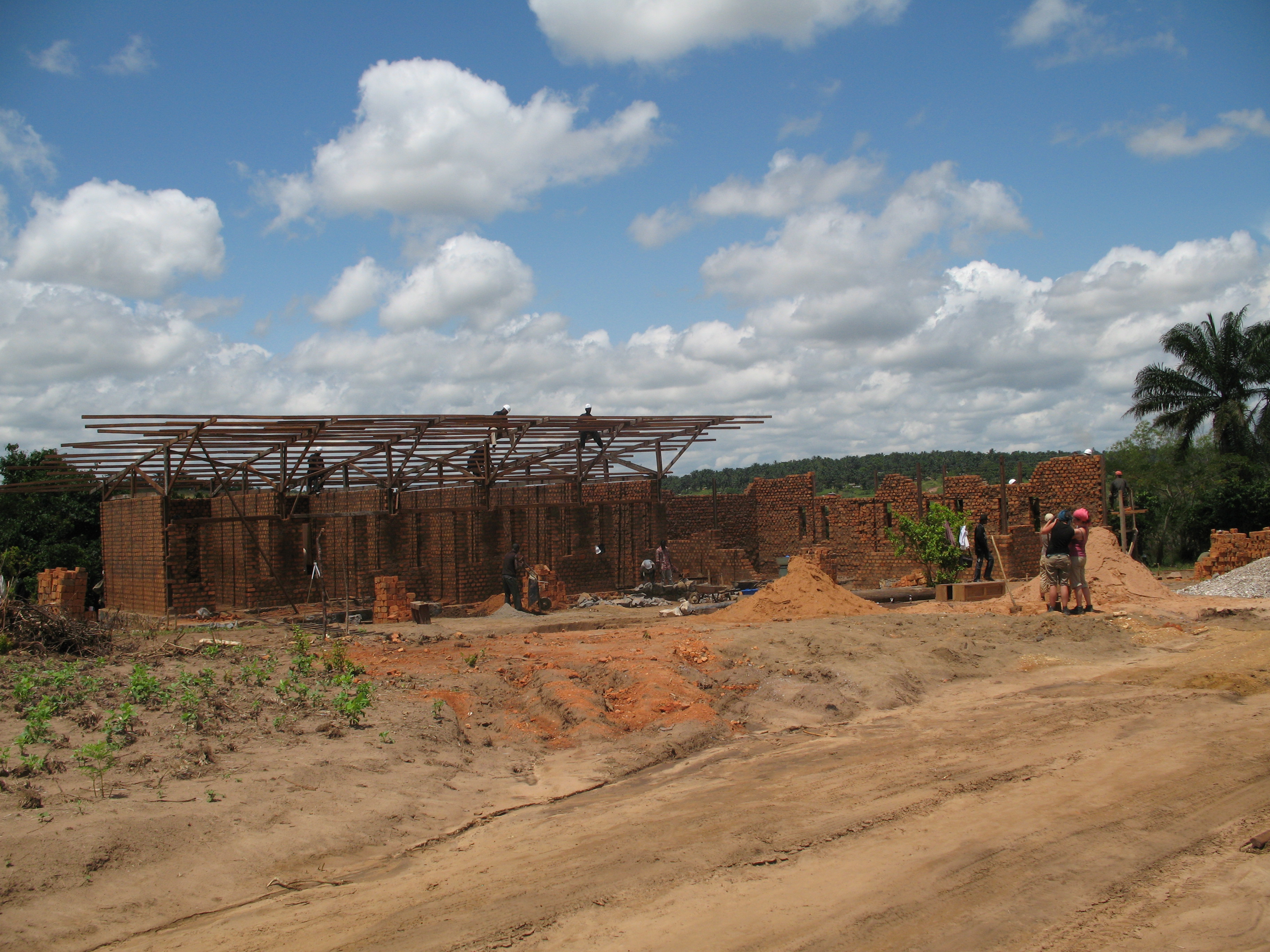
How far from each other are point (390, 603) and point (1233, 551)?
18.7m

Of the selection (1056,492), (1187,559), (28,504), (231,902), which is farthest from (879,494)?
(28,504)

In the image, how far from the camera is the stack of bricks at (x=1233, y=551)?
1959cm

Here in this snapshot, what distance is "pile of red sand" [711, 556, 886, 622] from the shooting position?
1420 centimetres

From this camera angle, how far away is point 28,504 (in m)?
24.8

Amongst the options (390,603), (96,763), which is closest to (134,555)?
(390,603)

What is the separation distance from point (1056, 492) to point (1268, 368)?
1274 cm

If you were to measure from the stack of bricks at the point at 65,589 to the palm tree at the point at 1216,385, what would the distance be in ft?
104

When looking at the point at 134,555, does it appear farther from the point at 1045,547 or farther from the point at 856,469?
the point at 856,469

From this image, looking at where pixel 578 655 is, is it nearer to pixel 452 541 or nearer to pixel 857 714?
pixel 857 714

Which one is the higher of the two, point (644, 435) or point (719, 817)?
point (644, 435)

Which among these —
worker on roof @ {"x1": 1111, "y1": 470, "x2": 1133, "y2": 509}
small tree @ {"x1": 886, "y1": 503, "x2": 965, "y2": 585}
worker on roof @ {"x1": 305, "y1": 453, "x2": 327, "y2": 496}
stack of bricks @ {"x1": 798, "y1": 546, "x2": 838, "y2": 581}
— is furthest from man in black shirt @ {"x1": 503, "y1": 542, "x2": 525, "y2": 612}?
worker on roof @ {"x1": 1111, "y1": 470, "x2": 1133, "y2": 509}

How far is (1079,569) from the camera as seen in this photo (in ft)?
42.2

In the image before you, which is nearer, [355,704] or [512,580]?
[355,704]

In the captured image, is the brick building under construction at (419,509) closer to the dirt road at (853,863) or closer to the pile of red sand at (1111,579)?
the pile of red sand at (1111,579)
